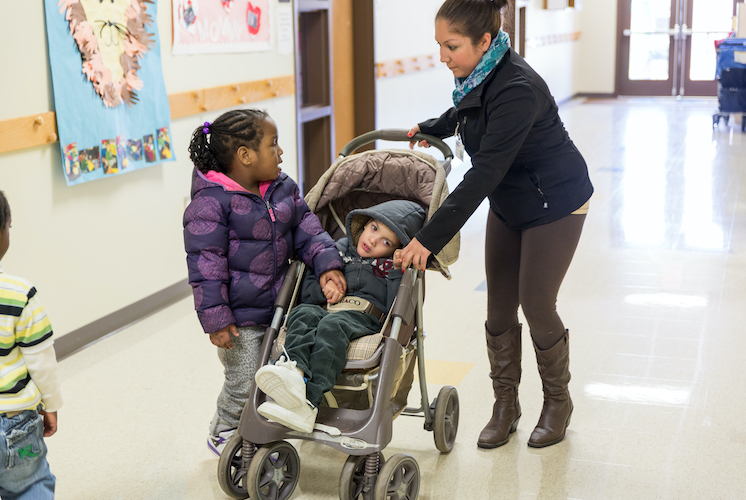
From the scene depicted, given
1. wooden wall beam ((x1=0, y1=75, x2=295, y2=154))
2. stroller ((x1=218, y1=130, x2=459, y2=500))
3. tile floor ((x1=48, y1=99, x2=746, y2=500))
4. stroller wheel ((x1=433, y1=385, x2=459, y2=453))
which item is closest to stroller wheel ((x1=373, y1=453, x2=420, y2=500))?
stroller ((x1=218, y1=130, x2=459, y2=500))

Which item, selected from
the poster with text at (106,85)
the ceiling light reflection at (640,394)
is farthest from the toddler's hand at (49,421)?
the ceiling light reflection at (640,394)

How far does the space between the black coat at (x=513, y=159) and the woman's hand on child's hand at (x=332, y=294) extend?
0.32 metres

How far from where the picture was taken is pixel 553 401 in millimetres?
2529

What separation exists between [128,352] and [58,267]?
0.47 metres

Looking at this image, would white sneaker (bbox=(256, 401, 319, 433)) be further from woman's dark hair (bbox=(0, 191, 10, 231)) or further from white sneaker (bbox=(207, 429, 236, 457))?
woman's dark hair (bbox=(0, 191, 10, 231))

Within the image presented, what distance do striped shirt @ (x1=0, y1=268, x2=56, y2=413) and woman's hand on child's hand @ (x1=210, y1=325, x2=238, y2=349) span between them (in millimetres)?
557

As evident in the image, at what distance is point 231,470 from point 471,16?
1.40 m

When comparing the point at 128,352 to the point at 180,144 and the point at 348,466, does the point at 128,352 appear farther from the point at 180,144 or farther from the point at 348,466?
the point at 348,466

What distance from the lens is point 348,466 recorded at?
204cm

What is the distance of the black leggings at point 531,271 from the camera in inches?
89.7

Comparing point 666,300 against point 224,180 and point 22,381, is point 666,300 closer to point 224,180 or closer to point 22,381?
point 224,180

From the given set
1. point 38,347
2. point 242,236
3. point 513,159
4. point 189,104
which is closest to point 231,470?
point 242,236

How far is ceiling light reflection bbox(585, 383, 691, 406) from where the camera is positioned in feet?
9.32

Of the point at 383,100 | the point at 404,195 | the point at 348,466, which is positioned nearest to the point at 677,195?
the point at 383,100
